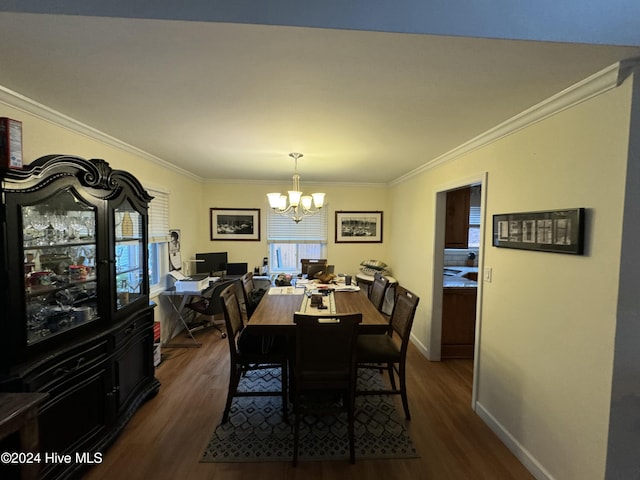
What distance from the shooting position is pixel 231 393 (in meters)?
2.23

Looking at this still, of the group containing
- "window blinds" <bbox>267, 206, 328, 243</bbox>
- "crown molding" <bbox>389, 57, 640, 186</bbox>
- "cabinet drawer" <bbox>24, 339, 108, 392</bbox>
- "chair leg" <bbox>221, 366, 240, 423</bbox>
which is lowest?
"chair leg" <bbox>221, 366, 240, 423</bbox>

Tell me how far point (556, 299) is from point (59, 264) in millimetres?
3155

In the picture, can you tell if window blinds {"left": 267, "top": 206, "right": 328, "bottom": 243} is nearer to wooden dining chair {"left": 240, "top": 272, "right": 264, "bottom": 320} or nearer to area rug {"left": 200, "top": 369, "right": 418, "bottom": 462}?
wooden dining chair {"left": 240, "top": 272, "right": 264, "bottom": 320}

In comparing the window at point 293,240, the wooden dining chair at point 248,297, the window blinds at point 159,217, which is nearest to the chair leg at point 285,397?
the wooden dining chair at point 248,297

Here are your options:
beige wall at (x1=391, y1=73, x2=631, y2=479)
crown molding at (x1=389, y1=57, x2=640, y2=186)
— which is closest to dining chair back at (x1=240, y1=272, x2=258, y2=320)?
beige wall at (x1=391, y1=73, x2=631, y2=479)

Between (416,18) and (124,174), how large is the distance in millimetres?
2291

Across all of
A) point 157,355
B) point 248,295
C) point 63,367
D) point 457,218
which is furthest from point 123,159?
point 457,218

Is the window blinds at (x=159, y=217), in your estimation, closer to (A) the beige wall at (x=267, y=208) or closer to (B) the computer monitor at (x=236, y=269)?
(A) the beige wall at (x=267, y=208)

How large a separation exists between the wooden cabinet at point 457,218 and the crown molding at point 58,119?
3.56m

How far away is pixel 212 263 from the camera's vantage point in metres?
4.57

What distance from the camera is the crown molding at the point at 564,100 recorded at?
4.25 feet

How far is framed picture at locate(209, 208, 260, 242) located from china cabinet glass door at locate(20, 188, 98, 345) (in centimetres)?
294

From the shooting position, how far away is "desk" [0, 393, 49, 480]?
123 centimetres

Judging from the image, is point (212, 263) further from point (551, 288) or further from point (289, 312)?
point (551, 288)
